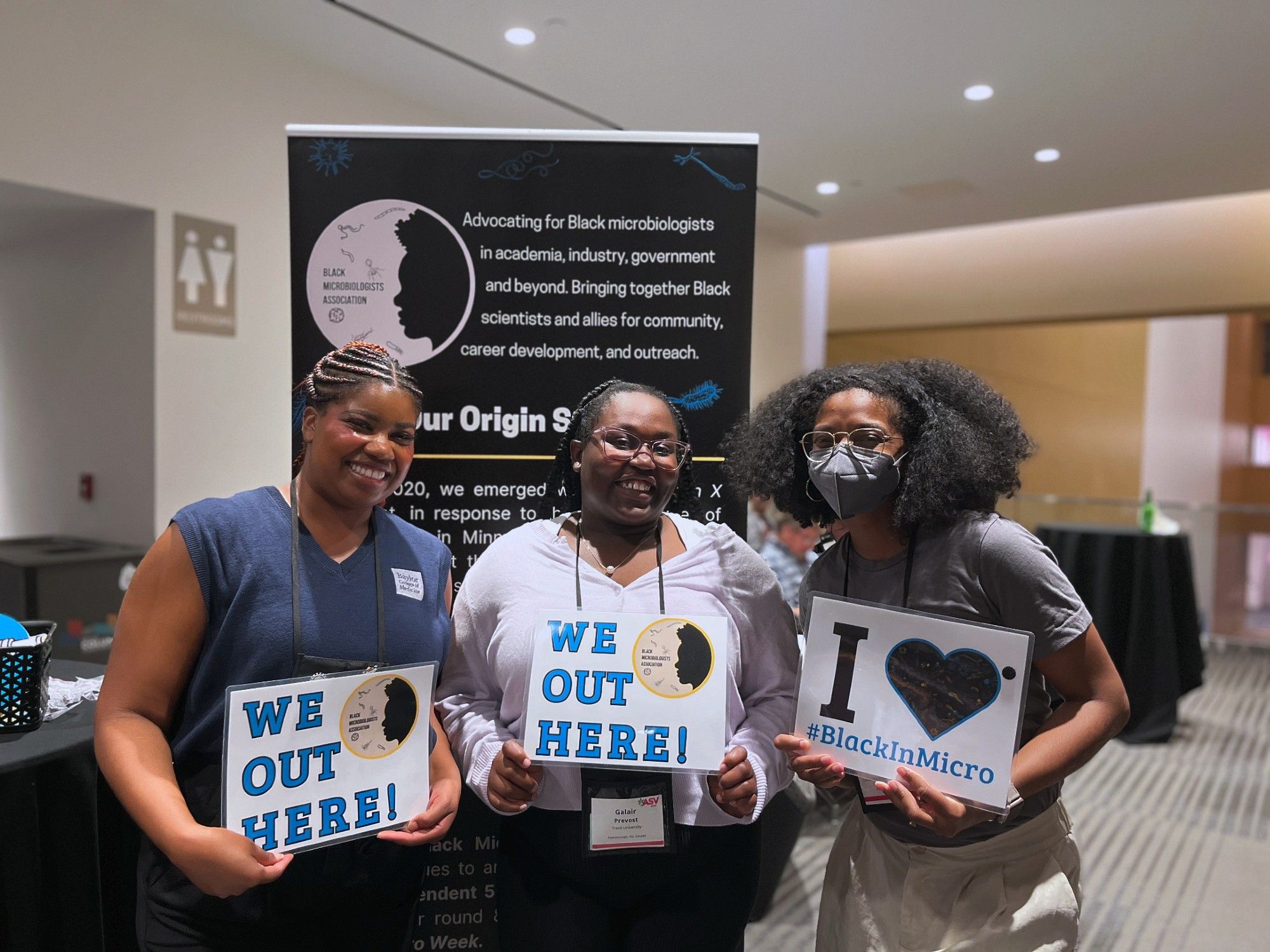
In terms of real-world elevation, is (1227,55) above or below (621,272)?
above

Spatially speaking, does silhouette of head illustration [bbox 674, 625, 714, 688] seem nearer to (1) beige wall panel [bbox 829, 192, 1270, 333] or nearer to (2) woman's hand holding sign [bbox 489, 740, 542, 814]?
(2) woman's hand holding sign [bbox 489, 740, 542, 814]

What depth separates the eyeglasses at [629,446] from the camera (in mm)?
1579

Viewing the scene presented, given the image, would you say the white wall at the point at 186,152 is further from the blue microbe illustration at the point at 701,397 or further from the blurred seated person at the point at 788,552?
the blue microbe illustration at the point at 701,397

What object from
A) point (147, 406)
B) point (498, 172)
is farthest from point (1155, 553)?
point (147, 406)

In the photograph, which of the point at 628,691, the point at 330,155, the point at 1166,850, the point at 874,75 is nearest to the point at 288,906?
the point at 628,691

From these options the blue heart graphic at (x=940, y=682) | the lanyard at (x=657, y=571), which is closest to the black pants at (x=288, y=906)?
the lanyard at (x=657, y=571)

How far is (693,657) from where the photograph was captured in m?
1.46

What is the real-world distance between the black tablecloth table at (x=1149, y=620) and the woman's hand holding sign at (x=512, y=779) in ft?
14.4

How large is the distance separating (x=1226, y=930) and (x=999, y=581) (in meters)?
2.64

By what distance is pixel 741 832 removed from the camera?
1582mm

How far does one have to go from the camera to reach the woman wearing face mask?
1432 millimetres

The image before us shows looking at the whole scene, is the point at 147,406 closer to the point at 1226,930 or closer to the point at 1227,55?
the point at 1226,930

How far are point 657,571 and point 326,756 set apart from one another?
2.05 feet

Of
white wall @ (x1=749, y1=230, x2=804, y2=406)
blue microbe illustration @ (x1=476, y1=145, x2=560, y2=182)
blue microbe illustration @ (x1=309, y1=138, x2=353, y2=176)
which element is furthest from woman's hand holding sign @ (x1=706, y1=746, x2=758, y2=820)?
white wall @ (x1=749, y1=230, x2=804, y2=406)
